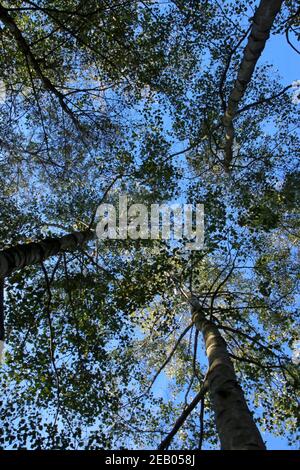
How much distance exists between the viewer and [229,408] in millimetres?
4070

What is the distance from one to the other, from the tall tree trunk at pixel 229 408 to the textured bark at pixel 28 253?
2.92 metres

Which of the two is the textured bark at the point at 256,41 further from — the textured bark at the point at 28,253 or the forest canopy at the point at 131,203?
the textured bark at the point at 28,253

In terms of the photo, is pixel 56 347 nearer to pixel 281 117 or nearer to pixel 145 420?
pixel 145 420

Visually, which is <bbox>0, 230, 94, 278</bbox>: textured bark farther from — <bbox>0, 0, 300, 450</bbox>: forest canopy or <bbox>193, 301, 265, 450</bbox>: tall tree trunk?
<bbox>193, 301, 265, 450</bbox>: tall tree trunk

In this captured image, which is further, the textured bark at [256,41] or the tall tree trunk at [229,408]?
the textured bark at [256,41]

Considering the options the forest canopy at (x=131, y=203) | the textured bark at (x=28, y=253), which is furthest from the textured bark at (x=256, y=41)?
the textured bark at (x=28, y=253)

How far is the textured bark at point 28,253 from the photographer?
17.1ft

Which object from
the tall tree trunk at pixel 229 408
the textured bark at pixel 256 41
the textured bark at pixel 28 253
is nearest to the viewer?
the tall tree trunk at pixel 229 408

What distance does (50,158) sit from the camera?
1042 cm

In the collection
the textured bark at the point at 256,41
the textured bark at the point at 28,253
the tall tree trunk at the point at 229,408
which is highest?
the textured bark at the point at 256,41

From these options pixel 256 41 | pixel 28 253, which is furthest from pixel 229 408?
pixel 256 41

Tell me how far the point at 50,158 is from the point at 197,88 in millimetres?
4310

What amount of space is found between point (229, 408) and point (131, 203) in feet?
24.9
